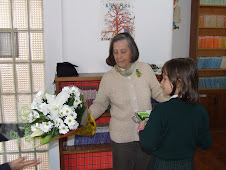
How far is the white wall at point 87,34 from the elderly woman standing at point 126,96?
0.67m

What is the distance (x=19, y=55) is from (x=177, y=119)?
2062mm

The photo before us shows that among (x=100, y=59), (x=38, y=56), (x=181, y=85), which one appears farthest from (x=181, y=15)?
(x=181, y=85)

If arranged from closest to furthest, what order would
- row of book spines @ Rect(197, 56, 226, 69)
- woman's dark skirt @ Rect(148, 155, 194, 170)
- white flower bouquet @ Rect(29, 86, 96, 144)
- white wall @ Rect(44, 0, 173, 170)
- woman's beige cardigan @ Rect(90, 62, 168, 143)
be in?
white flower bouquet @ Rect(29, 86, 96, 144) → woman's dark skirt @ Rect(148, 155, 194, 170) → woman's beige cardigan @ Rect(90, 62, 168, 143) → white wall @ Rect(44, 0, 173, 170) → row of book spines @ Rect(197, 56, 226, 69)

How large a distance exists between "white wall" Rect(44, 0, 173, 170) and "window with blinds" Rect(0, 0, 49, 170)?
0.11 m


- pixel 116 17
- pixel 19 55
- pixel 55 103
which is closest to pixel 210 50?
pixel 116 17

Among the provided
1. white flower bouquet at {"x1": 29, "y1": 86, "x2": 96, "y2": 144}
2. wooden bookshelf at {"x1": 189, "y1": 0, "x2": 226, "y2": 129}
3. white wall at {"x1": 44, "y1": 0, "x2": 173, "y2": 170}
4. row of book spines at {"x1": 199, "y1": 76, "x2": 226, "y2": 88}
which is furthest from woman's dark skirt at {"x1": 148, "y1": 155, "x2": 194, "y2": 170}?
row of book spines at {"x1": 199, "y1": 76, "x2": 226, "y2": 88}

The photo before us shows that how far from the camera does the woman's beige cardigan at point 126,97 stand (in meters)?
1.99

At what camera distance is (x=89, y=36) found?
2.66m

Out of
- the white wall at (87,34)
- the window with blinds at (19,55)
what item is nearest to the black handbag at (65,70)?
the white wall at (87,34)

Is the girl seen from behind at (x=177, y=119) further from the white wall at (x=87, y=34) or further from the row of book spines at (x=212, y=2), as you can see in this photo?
the row of book spines at (x=212, y=2)

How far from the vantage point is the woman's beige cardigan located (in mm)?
1985

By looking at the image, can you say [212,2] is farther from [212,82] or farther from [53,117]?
[53,117]

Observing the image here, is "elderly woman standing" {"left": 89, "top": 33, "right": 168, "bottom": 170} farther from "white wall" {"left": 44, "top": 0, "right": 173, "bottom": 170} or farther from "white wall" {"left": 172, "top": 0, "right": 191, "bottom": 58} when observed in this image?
"white wall" {"left": 172, "top": 0, "right": 191, "bottom": 58}

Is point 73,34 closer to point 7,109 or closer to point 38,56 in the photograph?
point 38,56
